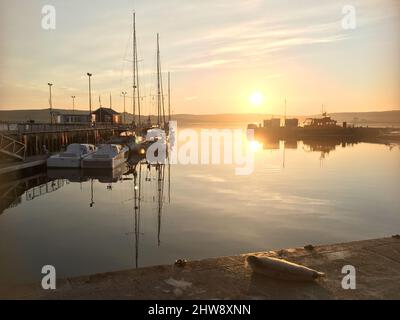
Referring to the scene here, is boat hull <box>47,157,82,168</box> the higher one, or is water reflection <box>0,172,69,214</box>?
boat hull <box>47,157,82,168</box>

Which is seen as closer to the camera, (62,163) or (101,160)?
(101,160)

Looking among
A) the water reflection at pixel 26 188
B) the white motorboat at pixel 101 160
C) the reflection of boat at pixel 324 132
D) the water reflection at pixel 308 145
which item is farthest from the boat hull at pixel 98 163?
the reflection of boat at pixel 324 132

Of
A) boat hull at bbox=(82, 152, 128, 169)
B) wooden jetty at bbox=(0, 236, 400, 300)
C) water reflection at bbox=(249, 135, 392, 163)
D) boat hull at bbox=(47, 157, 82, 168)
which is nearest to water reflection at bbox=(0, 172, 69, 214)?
boat hull at bbox=(47, 157, 82, 168)

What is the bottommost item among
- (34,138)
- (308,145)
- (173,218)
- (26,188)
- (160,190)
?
(173,218)

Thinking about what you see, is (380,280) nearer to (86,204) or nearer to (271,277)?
(271,277)

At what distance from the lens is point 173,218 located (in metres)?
18.0

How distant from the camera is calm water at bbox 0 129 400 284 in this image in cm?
1294

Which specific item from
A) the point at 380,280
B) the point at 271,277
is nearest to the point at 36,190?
the point at 271,277

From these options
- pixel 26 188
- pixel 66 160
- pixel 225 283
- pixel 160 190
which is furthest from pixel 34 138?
pixel 225 283

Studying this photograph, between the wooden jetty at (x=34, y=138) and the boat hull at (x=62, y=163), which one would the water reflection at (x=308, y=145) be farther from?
the boat hull at (x=62, y=163)

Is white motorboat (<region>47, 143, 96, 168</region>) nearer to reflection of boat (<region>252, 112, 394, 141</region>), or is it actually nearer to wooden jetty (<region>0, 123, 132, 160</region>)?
wooden jetty (<region>0, 123, 132, 160</region>)

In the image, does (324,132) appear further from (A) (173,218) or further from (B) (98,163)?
(A) (173,218)
